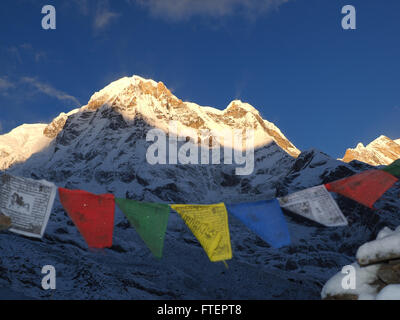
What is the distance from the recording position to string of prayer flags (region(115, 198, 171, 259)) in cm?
838

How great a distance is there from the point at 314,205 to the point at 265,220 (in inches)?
50.5

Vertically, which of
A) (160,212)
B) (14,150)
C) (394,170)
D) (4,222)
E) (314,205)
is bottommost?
(4,222)

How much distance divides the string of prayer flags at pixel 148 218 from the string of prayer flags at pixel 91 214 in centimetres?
33

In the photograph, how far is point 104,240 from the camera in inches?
328

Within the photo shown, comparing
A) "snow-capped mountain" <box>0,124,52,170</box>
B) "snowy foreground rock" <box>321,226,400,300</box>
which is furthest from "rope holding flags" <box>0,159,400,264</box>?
"snow-capped mountain" <box>0,124,52,170</box>

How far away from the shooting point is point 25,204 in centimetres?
766

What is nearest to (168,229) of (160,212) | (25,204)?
(160,212)

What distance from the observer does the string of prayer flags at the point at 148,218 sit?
838 cm

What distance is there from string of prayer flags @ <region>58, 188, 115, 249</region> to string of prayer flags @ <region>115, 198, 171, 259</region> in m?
0.33

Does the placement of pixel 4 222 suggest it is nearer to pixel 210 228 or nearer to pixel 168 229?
pixel 210 228

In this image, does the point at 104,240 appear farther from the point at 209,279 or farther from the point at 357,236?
the point at 357,236

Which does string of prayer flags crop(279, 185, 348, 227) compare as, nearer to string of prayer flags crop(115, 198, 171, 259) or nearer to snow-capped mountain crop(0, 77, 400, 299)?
string of prayer flags crop(115, 198, 171, 259)
